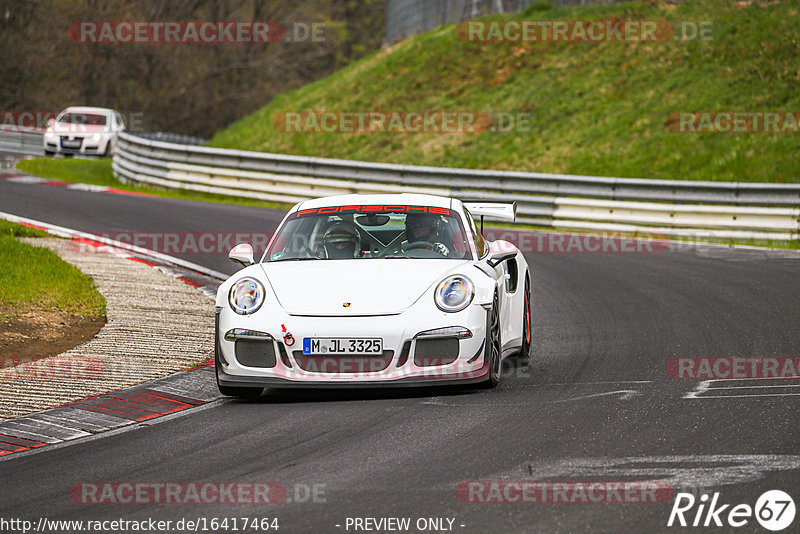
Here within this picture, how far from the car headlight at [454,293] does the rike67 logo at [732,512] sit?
100 inches

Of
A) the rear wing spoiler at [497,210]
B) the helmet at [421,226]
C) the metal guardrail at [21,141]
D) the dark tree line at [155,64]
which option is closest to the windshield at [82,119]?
Answer: the metal guardrail at [21,141]

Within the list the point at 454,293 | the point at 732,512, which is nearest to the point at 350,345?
the point at 454,293

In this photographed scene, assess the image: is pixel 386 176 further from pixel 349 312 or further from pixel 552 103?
pixel 349 312

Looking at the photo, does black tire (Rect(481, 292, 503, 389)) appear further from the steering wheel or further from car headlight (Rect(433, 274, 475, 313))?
the steering wheel

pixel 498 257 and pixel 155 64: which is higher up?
pixel 155 64

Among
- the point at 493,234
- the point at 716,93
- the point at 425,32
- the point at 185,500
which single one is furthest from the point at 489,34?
the point at 185,500

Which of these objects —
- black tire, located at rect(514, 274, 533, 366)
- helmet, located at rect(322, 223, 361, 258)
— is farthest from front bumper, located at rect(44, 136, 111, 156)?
black tire, located at rect(514, 274, 533, 366)

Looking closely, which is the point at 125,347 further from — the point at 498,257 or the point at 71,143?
the point at 71,143

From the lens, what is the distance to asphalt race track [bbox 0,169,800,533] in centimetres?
472

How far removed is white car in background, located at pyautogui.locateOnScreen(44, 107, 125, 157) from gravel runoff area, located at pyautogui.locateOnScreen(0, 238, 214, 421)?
19455 millimetres

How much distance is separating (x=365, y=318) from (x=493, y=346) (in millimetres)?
891

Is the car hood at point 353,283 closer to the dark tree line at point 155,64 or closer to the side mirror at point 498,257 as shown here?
the side mirror at point 498,257

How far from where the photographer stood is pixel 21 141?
112 feet

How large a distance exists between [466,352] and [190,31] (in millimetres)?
44311
